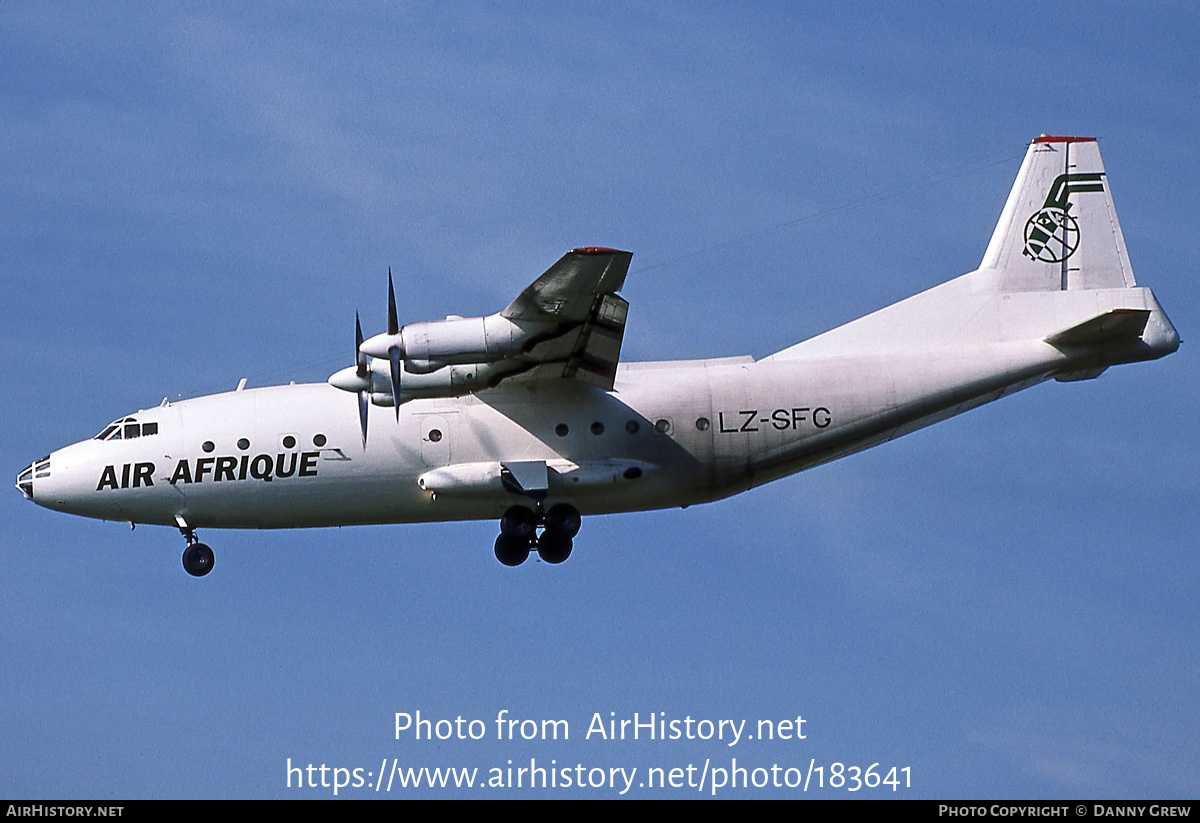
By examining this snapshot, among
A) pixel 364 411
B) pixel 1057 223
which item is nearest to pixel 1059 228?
pixel 1057 223

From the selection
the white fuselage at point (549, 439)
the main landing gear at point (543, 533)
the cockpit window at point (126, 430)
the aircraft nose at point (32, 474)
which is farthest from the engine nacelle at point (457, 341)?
the aircraft nose at point (32, 474)

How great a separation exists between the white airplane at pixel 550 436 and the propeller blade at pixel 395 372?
125 cm

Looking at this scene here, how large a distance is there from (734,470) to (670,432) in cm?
118

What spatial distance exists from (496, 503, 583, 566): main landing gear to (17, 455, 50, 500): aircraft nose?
7412 millimetres

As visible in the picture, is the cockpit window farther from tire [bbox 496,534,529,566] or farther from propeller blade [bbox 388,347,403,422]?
tire [bbox 496,534,529,566]

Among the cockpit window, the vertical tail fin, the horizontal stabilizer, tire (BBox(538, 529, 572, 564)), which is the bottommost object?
tire (BBox(538, 529, 572, 564))

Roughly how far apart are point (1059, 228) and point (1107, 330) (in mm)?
2407

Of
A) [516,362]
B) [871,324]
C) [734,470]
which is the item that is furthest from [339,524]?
[871,324]

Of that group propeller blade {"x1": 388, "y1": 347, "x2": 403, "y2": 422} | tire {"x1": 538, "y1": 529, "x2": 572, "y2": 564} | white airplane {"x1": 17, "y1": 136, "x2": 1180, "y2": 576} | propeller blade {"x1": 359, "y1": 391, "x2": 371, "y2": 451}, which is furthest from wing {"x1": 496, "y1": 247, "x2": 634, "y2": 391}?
tire {"x1": 538, "y1": 529, "x2": 572, "y2": 564}

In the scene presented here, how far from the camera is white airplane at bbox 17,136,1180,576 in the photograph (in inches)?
1097

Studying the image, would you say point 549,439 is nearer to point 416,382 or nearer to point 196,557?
point 416,382

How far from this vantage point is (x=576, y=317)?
85.5 feet

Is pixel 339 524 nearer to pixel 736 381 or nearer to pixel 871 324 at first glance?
pixel 736 381
